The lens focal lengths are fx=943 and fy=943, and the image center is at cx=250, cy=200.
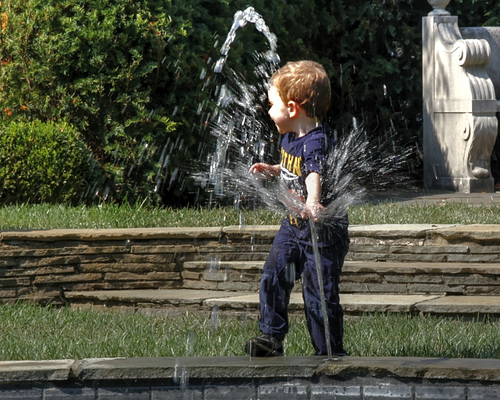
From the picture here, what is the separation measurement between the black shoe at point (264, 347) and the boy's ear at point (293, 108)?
94cm

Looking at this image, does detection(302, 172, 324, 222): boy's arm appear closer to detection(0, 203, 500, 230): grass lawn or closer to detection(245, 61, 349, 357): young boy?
detection(245, 61, 349, 357): young boy

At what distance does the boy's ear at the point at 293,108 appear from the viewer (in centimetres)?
400

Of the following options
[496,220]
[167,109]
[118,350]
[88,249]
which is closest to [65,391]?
[118,350]

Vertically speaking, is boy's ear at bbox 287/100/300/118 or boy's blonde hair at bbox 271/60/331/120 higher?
boy's blonde hair at bbox 271/60/331/120

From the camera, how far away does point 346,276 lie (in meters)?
5.40

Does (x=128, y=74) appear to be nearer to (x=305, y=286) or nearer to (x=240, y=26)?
(x=240, y=26)

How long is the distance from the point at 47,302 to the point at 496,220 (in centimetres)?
300

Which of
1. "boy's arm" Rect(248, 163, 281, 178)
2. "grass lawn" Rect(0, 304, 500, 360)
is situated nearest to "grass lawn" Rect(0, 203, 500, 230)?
"grass lawn" Rect(0, 304, 500, 360)

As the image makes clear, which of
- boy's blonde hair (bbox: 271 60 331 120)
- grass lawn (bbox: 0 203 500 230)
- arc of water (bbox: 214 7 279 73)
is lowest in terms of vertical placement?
grass lawn (bbox: 0 203 500 230)

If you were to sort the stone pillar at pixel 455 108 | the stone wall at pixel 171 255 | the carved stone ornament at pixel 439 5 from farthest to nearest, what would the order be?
the carved stone ornament at pixel 439 5, the stone pillar at pixel 455 108, the stone wall at pixel 171 255

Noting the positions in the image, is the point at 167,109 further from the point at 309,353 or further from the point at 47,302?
the point at 309,353

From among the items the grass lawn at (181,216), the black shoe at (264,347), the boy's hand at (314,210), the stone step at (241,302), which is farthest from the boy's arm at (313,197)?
the grass lawn at (181,216)

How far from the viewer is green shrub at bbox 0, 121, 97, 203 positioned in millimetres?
7012

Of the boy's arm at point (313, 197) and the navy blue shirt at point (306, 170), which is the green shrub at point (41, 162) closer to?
the navy blue shirt at point (306, 170)
